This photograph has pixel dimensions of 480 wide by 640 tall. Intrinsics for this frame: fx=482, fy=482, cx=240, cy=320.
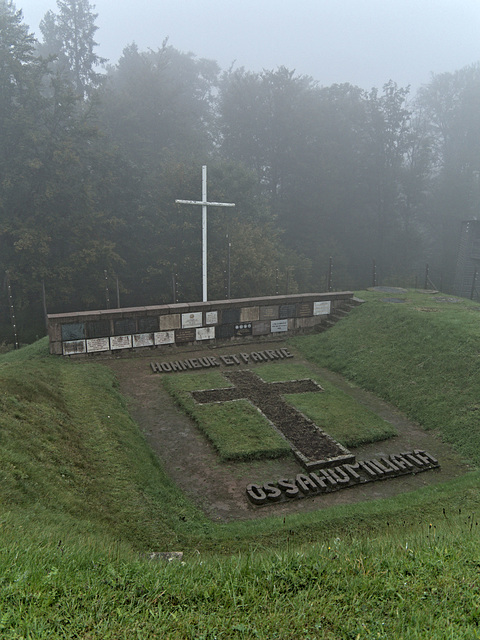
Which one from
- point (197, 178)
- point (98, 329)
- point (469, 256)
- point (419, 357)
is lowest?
point (419, 357)

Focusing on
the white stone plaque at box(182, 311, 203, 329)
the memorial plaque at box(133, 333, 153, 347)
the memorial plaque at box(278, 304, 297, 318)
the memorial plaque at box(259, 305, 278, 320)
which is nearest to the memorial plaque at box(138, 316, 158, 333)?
the memorial plaque at box(133, 333, 153, 347)

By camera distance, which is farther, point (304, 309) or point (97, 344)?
point (304, 309)

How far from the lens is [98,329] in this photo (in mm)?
14305

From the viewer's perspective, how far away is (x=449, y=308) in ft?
54.1

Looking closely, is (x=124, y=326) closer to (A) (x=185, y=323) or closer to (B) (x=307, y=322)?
(A) (x=185, y=323)

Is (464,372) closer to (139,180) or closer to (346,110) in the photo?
(139,180)

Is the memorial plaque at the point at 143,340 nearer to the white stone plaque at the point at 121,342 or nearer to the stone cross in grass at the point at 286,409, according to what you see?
the white stone plaque at the point at 121,342

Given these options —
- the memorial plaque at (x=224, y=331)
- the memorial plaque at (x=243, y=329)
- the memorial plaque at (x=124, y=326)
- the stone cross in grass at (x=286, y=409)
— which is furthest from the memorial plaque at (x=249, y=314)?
the memorial plaque at (x=124, y=326)

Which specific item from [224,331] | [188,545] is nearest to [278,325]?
[224,331]

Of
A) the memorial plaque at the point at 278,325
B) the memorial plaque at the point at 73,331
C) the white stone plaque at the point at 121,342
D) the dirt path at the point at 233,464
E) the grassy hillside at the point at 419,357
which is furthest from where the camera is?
the memorial plaque at the point at 278,325

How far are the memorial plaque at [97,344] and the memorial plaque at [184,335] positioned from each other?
224 cm

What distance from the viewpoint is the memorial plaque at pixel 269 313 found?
16.8m

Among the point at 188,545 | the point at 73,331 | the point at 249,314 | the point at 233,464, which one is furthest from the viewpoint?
the point at 249,314

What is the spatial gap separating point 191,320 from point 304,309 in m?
4.36
